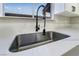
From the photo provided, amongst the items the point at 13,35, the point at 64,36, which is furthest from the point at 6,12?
the point at 64,36

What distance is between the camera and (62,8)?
109 centimetres

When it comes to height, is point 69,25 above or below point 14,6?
below

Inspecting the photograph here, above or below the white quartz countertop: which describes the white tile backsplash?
above

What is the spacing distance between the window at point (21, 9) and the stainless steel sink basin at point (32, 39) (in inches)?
7.3

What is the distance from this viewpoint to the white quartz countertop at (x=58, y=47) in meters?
0.98

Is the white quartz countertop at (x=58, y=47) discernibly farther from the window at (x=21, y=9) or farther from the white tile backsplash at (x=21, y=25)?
the window at (x=21, y=9)

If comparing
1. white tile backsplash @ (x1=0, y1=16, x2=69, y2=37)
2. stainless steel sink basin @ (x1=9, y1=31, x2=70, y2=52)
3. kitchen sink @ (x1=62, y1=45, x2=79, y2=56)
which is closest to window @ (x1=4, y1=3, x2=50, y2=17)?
white tile backsplash @ (x1=0, y1=16, x2=69, y2=37)

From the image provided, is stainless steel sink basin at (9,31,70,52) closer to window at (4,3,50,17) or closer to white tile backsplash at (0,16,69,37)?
white tile backsplash at (0,16,69,37)

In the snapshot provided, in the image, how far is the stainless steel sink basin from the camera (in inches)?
39.5

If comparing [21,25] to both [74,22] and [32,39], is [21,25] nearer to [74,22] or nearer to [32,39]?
[32,39]

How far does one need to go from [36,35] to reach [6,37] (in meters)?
0.26

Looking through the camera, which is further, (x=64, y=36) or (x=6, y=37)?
(x=64, y=36)

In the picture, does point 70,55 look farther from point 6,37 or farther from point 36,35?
point 6,37

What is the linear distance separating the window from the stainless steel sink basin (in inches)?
7.3
